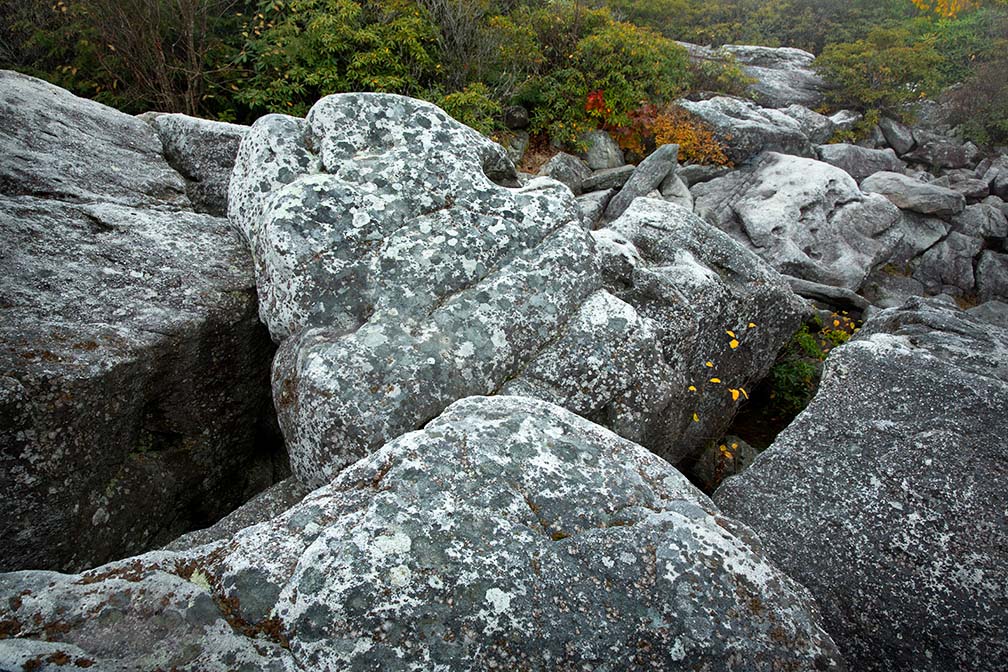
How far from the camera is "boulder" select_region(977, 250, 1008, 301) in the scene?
1302 cm

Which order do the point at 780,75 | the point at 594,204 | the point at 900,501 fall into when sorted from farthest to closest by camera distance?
the point at 780,75
the point at 594,204
the point at 900,501

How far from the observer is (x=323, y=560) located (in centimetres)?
249

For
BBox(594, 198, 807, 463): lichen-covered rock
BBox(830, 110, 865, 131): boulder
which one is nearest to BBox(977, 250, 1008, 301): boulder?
BBox(830, 110, 865, 131): boulder

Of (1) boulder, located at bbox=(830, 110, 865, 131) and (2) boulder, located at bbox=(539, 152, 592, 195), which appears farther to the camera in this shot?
(1) boulder, located at bbox=(830, 110, 865, 131)

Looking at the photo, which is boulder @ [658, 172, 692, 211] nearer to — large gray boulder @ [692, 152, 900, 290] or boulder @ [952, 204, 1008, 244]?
large gray boulder @ [692, 152, 900, 290]

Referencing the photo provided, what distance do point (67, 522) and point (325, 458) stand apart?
1773 millimetres

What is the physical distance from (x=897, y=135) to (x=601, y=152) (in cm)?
1080

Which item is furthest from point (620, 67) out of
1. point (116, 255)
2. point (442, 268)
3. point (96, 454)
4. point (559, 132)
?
point (96, 454)

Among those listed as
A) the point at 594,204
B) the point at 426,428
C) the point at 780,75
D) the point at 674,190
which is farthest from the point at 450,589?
the point at 780,75

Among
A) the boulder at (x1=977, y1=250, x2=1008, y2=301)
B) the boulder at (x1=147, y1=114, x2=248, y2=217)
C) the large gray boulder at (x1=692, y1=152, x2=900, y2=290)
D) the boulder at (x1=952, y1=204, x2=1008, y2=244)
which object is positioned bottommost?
the boulder at (x1=977, y1=250, x2=1008, y2=301)

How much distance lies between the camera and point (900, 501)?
3.79 metres

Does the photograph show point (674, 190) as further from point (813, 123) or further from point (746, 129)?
point (813, 123)

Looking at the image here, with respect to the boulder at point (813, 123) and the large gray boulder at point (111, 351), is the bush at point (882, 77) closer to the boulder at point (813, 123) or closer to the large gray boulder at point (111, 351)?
the boulder at point (813, 123)

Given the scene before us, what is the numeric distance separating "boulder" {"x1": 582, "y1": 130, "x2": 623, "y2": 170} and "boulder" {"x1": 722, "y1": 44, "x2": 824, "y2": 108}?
7.27 meters
